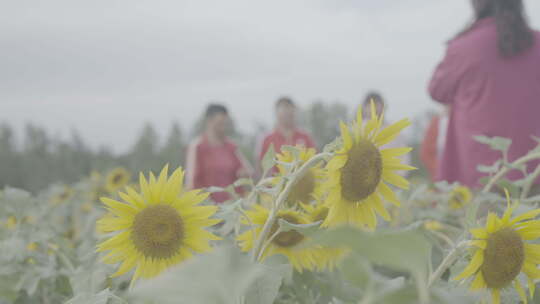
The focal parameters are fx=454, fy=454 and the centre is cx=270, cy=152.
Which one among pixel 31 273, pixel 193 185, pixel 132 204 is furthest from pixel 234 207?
pixel 193 185

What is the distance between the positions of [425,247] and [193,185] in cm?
337

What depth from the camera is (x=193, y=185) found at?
3576 millimetres

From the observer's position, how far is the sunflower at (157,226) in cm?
68

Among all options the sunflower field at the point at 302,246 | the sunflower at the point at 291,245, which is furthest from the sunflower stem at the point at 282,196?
the sunflower at the point at 291,245

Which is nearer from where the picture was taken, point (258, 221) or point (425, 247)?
point (425, 247)

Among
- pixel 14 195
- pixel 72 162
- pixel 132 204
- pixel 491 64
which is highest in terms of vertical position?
pixel 491 64

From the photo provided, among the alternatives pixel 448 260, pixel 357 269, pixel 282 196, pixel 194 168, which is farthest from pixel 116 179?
pixel 357 269

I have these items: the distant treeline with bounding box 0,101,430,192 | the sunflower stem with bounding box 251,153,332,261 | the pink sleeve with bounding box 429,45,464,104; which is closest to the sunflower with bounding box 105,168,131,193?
the pink sleeve with bounding box 429,45,464,104

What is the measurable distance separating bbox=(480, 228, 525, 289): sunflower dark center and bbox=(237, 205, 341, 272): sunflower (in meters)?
0.29

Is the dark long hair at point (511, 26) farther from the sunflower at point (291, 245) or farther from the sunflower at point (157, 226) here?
the sunflower at point (157, 226)

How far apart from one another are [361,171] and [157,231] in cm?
32

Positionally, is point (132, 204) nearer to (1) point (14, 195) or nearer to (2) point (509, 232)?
(2) point (509, 232)

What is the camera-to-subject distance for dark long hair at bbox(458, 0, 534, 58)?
152 cm

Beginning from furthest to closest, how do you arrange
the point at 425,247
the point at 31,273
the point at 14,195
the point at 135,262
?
the point at 14,195
the point at 31,273
the point at 135,262
the point at 425,247
